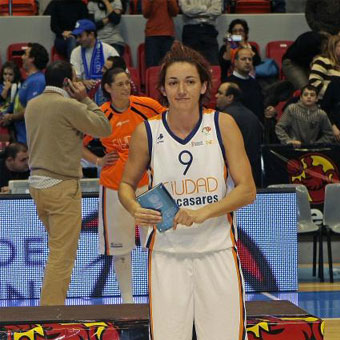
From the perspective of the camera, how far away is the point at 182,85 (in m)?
4.42

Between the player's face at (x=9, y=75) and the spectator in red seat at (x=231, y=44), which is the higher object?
the spectator in red seat at (x=231, y=44)

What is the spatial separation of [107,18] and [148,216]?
9.29 m

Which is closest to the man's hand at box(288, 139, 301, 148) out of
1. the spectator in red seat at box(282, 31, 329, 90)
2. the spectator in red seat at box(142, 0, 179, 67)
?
the spectator in red seat at box(282, 31, 329, 90)

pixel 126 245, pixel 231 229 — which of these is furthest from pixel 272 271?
pixel 231 229

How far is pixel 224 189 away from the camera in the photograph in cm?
446

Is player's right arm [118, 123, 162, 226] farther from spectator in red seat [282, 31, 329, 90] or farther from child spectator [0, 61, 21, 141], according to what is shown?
spectator in red seat [282, 31, 329, 90]

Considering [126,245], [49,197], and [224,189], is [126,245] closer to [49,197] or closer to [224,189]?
[49,197]

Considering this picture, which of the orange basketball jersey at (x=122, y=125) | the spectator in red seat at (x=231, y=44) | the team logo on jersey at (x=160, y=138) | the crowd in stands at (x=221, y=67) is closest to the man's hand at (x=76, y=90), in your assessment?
the orange basketball jersey at (x=122, y=125)

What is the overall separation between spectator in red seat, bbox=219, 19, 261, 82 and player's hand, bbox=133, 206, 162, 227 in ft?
26.7

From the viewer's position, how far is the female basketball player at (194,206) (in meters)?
4.34

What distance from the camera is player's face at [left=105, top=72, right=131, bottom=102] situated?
294 inches

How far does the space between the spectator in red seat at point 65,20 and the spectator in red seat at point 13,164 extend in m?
2.94

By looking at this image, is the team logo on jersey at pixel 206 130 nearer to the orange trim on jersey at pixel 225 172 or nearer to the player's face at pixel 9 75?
the orange trim on jersey at pixel 225 172

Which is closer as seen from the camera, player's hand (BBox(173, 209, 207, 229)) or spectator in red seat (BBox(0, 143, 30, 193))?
player's hand (BBox(173, 209, 207, 229))
